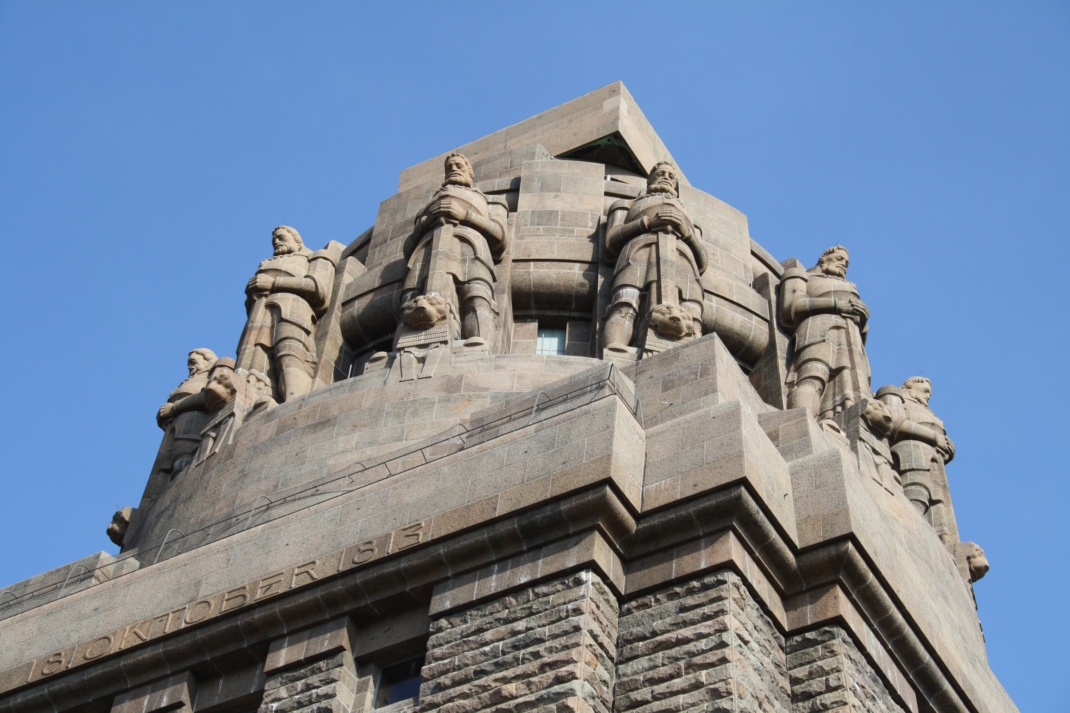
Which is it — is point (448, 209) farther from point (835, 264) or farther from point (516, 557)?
point (516, 557)

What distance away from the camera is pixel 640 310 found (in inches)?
1139

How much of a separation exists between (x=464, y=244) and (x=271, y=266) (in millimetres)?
4558

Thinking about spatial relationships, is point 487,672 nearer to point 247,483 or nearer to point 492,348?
point 247,483

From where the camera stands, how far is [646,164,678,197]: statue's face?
31781mm

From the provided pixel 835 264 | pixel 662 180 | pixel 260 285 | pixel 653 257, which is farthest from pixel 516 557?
pixel 835 264

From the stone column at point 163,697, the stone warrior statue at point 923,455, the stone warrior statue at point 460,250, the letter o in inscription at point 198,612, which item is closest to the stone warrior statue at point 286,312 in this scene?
the stone warrior statue at point 460,250

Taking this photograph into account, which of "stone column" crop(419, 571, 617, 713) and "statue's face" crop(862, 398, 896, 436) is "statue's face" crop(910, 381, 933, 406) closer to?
"statue's face" crop(862, 398, 896, 436)

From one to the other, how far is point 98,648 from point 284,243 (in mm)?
14201

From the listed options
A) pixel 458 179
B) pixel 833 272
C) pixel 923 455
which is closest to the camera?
pixel 923 455

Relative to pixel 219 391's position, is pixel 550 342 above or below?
above

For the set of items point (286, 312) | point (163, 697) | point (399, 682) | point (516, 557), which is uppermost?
point (286, 312)

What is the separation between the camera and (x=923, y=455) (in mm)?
31219

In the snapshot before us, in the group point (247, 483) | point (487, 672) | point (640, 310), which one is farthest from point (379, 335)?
point (487, 672)

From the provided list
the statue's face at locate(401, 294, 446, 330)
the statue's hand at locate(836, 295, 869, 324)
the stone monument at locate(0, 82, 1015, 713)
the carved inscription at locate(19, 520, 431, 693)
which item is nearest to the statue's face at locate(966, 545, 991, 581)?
the stone monument at locate(0, 82, 1015, 713)
